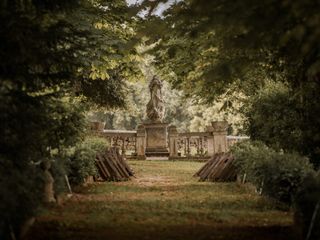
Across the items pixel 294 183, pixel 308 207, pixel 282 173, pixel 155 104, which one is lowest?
pixel 308 207

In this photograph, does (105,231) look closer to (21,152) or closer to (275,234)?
(21,152)

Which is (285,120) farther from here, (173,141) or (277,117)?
(173,141)

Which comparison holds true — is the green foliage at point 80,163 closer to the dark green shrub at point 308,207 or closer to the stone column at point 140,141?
the dark green shrub at point 308,207

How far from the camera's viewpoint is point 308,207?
5520 millimetres

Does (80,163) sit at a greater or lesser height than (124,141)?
lesser

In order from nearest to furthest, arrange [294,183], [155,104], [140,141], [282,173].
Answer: [294,183] → [282,173] → [140,141] → [155,104]

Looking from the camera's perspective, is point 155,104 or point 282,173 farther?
point 155,104

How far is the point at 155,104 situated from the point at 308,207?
68.4ft

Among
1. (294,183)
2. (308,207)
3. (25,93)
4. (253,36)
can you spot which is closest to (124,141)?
(294,183)

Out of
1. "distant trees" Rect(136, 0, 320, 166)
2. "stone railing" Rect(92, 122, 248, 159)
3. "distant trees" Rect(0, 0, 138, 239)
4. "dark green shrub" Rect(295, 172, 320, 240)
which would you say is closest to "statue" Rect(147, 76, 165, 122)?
"stone railing" Rect(92, 122, 248, 159)

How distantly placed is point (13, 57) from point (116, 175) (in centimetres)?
907

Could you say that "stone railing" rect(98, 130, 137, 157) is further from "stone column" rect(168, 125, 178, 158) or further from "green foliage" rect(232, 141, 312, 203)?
"green foliage" rect(232, 141, 312, 203)

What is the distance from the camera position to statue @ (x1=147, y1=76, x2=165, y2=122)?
2605 centimetres

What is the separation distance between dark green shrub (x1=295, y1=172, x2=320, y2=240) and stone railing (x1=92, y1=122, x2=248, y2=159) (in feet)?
62.8
